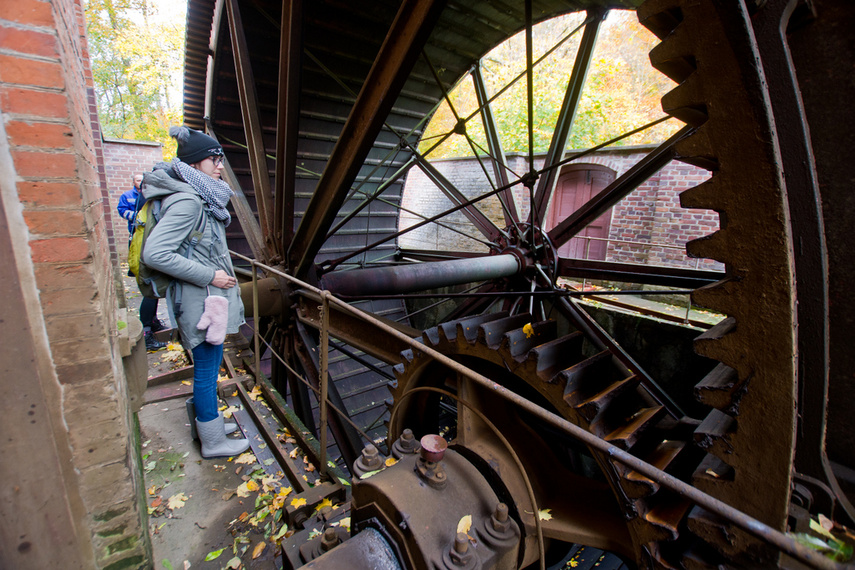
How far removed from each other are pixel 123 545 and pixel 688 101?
2.73m

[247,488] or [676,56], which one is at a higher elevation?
[676,56]

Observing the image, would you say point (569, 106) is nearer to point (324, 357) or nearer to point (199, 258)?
point (324, 357)

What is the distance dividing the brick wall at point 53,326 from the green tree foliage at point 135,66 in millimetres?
21631

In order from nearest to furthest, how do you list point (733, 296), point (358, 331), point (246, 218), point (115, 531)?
1. point (733, 296)
2. point (115, 531)
3. point (358, 331)
4. point (246, 218)

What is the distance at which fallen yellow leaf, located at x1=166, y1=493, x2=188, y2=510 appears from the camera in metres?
2.43

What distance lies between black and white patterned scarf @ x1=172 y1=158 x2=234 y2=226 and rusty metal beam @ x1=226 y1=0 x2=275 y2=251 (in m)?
1.78

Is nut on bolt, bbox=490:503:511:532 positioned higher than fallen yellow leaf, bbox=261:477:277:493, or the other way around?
nut on bolt, bbox=490:503:511:532

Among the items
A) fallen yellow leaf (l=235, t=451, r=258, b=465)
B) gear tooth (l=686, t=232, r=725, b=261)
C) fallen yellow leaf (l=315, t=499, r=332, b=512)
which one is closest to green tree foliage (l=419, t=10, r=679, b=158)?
fallen yellow leaf (l=235, t=451, r=258, b=465)

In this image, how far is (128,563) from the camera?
167 cm

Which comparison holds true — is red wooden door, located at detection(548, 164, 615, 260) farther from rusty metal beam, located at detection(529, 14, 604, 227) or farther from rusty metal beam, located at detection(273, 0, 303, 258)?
rusty metal beam, located at detection(273, 0, 303, 258)

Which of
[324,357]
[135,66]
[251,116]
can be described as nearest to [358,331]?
[324,357]

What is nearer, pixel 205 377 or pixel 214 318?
pixel 214 318

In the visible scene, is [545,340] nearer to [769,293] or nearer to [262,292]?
[769,293]

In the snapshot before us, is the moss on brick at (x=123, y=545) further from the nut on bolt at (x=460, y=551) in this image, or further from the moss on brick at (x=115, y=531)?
the nut on bolt at (x=460, y=551)
